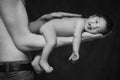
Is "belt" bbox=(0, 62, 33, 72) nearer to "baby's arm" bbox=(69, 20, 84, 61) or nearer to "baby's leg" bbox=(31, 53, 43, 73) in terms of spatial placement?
"baby's leg" bbox=(31, 53, 43, 73)

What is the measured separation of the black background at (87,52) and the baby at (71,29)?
→ 0.54 meters

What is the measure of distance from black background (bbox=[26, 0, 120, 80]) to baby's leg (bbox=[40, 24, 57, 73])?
0.55 meters

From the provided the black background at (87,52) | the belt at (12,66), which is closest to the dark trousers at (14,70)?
the belt at (12,66)

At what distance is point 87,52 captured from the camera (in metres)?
1.30

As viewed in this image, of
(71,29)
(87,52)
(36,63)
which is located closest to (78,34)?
(71,29)

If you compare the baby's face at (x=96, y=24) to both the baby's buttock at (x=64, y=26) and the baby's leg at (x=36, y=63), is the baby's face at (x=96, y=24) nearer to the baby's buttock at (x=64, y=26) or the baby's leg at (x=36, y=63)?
the baby's buttock at (x=64, y=26)

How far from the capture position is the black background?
1271 millimetres

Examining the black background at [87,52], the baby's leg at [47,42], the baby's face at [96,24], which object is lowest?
the black background at [87,52]

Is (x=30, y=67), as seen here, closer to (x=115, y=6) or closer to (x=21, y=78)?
(x=21, y=78)

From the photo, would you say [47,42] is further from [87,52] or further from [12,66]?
[87,52]

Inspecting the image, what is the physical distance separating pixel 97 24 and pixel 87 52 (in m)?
0.59

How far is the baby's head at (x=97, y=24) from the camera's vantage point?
72 centimetres

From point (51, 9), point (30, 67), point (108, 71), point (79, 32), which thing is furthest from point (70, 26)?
point (108, 71)

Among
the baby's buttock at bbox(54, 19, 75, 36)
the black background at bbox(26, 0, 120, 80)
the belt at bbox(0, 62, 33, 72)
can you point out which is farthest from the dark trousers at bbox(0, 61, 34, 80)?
the black background at bbox(26, 0, 120, 80)
